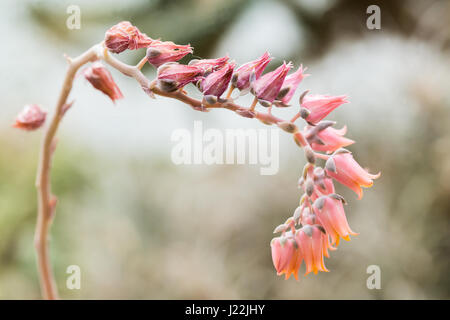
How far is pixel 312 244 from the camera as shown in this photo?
1.02 feet

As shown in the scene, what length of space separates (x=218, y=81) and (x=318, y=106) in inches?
2.7

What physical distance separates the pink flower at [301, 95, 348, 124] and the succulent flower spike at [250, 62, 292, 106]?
25 millimetres

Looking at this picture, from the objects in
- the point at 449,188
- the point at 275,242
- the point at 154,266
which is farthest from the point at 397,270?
the point at 275,242

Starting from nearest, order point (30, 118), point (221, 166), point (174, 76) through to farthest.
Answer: point (174, 76)
point (30, 118)
point (221, 166)

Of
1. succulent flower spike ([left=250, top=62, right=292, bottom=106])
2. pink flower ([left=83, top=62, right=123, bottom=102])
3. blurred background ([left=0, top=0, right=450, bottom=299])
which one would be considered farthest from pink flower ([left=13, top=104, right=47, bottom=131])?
blurred background ([left=0, top=0, right=450, bottom=299])

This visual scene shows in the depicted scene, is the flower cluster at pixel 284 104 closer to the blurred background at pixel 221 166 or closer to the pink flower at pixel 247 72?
the pink flower at pixel 247 72

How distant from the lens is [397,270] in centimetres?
104

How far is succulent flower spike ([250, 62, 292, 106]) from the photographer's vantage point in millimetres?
283

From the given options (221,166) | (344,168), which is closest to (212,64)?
(344,168)

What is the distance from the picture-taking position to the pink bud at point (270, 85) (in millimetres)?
283

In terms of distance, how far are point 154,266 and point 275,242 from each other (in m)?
0.79

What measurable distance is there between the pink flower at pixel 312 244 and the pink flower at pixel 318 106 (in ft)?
0.24

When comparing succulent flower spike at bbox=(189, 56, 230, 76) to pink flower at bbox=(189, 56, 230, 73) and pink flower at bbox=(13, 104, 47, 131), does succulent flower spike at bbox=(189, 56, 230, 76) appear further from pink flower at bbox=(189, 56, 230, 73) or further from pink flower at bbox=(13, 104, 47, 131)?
pink flower at bbox=(13, 104, 47, 131)

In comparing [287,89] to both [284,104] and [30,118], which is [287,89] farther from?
[30,118]
